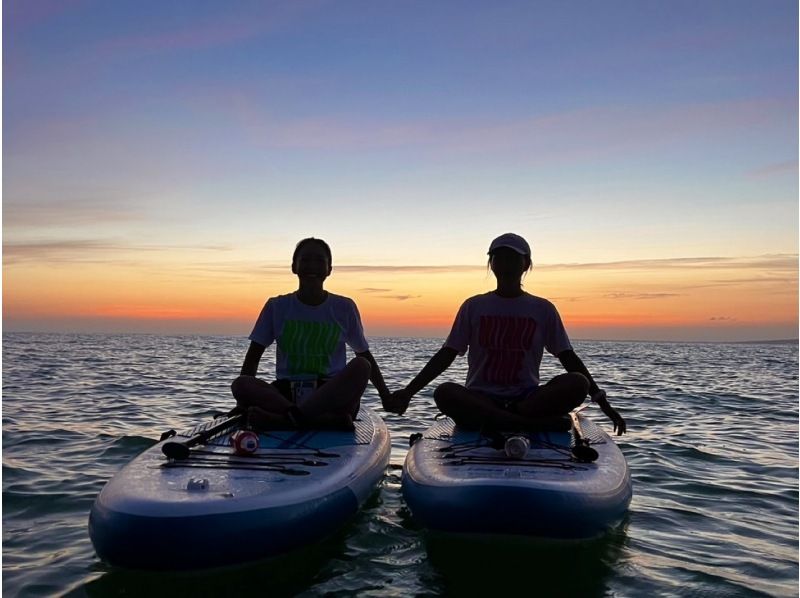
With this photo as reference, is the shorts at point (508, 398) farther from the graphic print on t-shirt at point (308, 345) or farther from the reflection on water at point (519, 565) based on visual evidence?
the graphic print on t-shirt at point (308, 345)

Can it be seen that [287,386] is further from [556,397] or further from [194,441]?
[556,397]

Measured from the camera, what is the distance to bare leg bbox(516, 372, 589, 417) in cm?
627

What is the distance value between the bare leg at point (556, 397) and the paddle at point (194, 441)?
2.76 metres

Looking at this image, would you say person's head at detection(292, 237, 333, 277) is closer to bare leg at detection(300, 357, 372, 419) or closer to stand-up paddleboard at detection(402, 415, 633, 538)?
bare leg at detection(300, 357, 372, 419)

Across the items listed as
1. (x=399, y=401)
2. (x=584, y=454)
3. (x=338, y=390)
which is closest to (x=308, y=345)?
(x=338, y=390)

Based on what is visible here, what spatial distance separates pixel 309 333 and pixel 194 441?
1.78m

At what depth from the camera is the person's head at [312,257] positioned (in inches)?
283

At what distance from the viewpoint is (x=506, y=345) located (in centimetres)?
670

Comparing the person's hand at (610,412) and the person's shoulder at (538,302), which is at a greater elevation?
the person's shoulder at (538,302)

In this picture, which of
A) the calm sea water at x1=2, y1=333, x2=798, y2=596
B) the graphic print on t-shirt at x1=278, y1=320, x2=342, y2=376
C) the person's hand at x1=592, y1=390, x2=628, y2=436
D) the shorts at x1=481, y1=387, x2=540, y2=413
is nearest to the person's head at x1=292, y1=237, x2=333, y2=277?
the graphic print on t-shirt at x1=278, y1=320, x2=342, y2=376

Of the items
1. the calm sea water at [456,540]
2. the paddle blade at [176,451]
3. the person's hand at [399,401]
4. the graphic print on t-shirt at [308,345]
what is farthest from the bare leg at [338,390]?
the paddle blade at [176,451]

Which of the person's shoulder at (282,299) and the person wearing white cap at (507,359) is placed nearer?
the person wearing white cap at (507,359)

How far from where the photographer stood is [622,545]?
18.2 feet

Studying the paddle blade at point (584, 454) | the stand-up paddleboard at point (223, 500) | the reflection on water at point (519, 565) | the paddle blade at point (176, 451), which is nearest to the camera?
the stand-up paddleboard at point (223, 500)
